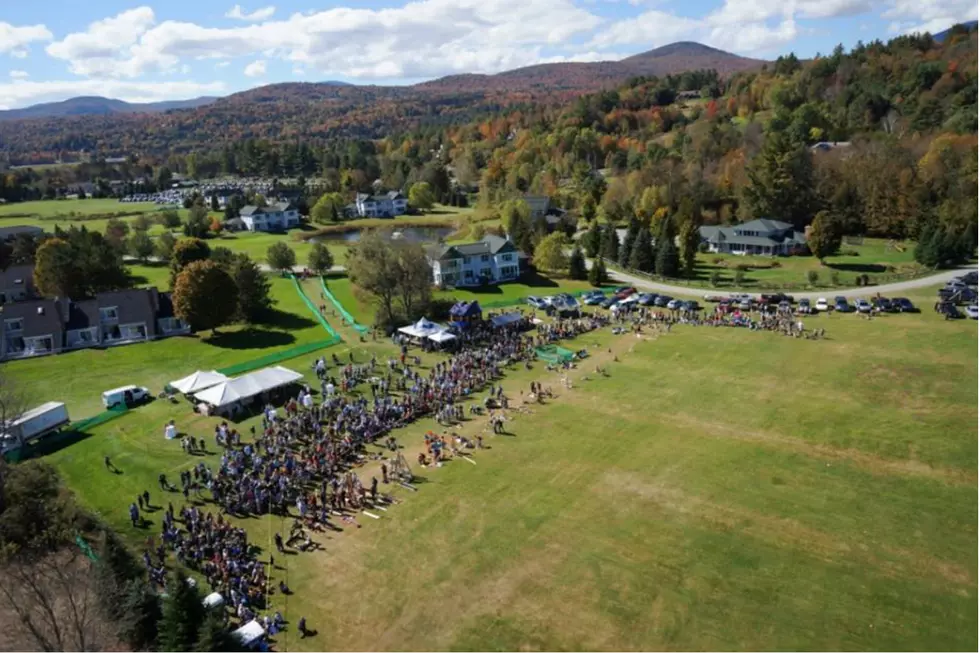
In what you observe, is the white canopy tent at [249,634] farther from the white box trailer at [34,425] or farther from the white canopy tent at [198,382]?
the white canopy tent at [198,382]

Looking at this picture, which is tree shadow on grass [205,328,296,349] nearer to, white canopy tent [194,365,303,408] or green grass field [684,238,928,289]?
white canopy tent [194,365,303,408]

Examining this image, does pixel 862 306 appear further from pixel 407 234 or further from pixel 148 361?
pixel 407 234

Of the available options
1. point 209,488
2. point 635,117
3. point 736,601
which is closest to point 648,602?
point 736,601

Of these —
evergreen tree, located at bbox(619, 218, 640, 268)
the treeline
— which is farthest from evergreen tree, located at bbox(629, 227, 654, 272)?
the treeline

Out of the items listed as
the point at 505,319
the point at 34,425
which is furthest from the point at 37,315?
the point at 505,319

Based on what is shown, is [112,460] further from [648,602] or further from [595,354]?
[595,354]

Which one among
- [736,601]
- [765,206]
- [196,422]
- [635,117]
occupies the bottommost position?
[736,601]
